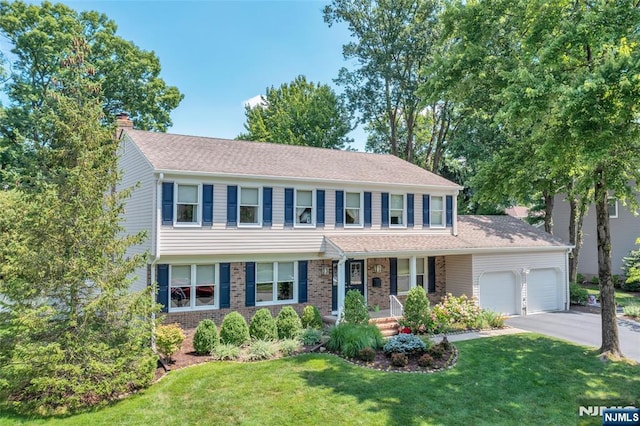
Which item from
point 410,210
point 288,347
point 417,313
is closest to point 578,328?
point 417,313

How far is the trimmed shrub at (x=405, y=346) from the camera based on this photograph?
11789 millimetres

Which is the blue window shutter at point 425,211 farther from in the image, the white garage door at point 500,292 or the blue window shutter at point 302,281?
the blue window shutter at point 302,281

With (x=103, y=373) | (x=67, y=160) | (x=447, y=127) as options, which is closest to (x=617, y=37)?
→ (x=67, y=160)

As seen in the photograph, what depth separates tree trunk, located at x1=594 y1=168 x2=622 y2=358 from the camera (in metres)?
11.9

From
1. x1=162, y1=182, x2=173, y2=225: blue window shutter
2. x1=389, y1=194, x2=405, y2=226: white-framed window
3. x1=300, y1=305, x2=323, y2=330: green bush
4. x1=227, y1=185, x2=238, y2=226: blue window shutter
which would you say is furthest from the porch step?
x1=162, y1=182, x2=173, y2=225: blue window shutter

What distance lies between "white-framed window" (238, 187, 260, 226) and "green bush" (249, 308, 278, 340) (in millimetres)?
3374

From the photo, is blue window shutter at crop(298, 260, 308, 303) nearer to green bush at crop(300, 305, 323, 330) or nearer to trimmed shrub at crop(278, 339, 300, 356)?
green bush at crop(300, 305, 323, 330)

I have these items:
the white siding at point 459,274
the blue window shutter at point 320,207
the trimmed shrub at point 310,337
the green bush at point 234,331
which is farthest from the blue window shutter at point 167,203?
the white siding at point 459,274

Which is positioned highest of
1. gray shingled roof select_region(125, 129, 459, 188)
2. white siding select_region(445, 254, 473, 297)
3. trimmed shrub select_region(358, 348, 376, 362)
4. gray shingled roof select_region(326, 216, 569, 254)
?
gray shingled roof select_region(125, 129, 459, 188)

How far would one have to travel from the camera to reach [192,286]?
46.5ft

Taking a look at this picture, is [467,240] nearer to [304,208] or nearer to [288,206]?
[304,208]

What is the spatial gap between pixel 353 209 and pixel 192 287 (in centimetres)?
713

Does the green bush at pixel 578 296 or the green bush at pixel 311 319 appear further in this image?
the green bush at pixel 578 296

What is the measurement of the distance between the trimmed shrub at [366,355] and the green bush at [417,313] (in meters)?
3.88
